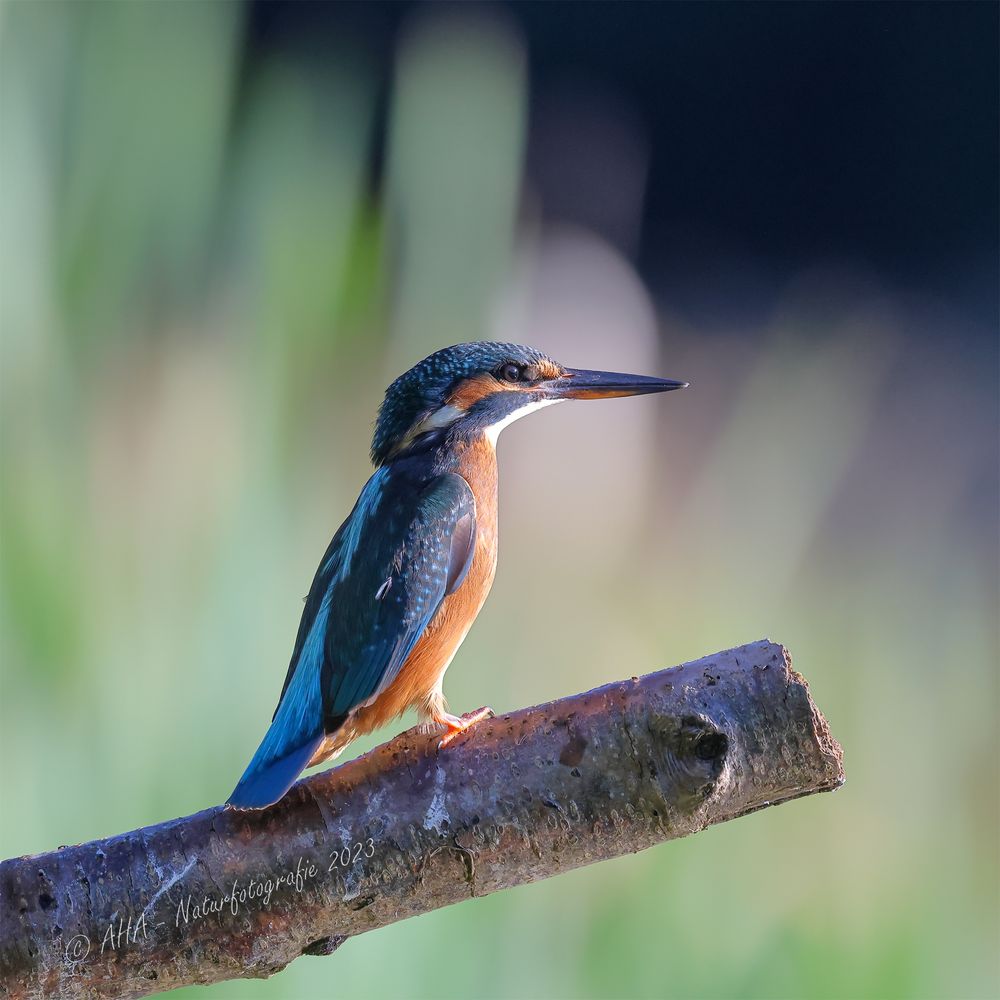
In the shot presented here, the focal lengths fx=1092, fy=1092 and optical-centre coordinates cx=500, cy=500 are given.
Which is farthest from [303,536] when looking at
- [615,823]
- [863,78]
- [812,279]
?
[863,78]

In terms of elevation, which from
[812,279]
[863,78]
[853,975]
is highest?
[863,78]

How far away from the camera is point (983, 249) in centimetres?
273

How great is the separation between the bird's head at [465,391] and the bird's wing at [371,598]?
0.09m

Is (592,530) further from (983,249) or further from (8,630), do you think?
(983,249)

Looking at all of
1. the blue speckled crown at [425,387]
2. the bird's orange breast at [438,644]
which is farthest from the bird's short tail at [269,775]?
the blue speckled crown at [425,387]

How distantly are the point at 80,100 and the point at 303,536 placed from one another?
2.55 ft

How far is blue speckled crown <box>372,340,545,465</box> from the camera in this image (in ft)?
3.90

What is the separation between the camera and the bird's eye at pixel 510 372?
3.98 feet

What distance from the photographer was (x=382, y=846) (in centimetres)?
82

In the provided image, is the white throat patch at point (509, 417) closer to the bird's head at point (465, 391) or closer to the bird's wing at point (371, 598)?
the bird's head at point (465, 391)

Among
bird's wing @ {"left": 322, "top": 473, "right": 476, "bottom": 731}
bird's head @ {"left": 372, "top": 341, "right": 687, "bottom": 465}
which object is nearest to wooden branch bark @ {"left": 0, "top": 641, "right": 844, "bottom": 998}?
bird's wing @ {"left": 322, "top": 473, "right": 476, "bottom": 731}

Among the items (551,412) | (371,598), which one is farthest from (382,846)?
(551,412)

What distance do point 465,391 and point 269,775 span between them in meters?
0.51

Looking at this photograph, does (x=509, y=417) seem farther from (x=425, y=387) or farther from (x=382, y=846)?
(x=382, y=846)
